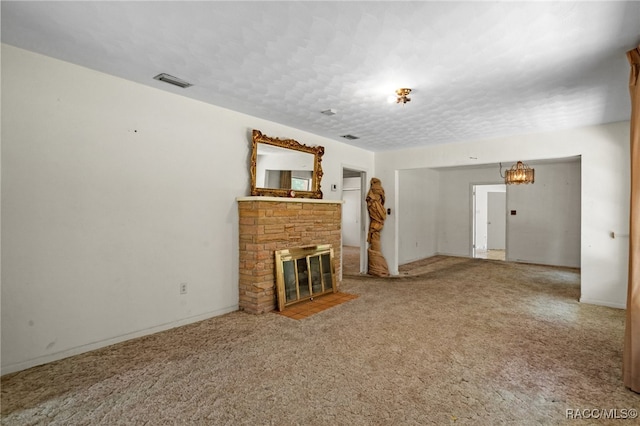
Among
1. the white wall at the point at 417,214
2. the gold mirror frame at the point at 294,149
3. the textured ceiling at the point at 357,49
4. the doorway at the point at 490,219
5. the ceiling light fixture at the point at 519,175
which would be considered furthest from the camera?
the doorway at the point at 490,219

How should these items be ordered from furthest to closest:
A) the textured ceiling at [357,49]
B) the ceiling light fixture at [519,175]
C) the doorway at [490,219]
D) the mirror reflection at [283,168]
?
the doorway at [490,219], the ceiling light fixture at [519,175], the mirror reflection at [283,168], the textured ceiling at [357,49]

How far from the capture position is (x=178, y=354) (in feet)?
8.65

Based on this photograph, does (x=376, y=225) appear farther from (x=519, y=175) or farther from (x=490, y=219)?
(x=490, y=219)

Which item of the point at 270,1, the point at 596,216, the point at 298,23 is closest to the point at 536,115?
the point at 596,216

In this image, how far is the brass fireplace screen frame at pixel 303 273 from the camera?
3842 millimetres

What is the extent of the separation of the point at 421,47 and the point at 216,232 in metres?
2.72

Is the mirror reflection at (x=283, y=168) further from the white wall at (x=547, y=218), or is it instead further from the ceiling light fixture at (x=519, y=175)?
the white wall at (x=547, y=218)

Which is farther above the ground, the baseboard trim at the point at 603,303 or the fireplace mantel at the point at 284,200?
the fireplace mantel at the point at 284,200

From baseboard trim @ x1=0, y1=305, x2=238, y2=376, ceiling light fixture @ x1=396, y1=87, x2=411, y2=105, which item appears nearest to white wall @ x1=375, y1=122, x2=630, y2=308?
ceiling light fixture @ x1=396, y1=87, x2=411, y2=105

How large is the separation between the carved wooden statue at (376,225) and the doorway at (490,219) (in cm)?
544

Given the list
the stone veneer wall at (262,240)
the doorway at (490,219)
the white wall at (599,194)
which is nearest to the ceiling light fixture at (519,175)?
the white wall at (599,194)

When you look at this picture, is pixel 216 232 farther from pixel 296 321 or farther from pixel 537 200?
pixel 537 200

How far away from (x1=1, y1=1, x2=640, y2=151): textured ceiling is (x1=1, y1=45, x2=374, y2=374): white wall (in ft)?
0.90

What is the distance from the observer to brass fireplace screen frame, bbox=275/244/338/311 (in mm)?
3842
